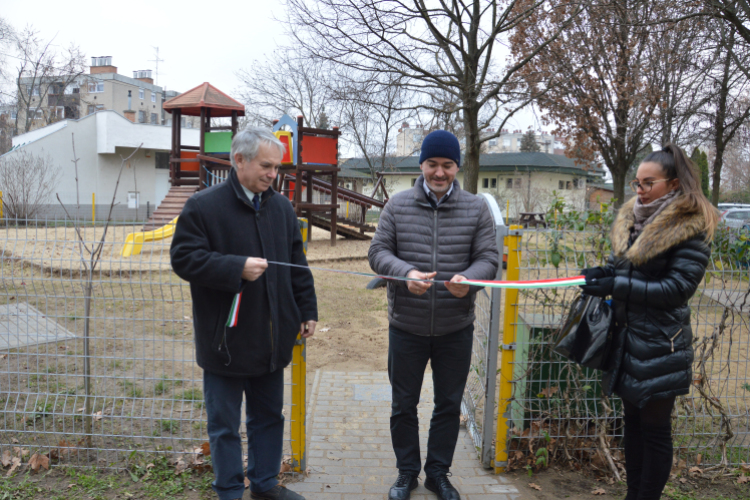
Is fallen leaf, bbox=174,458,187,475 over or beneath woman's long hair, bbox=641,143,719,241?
beneath

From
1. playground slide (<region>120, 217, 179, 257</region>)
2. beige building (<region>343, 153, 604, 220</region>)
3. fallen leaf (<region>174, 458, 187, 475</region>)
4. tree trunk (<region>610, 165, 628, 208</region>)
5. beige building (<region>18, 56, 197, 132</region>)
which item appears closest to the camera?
fallen leaf (<region>174, 458, 187, 475</region>)

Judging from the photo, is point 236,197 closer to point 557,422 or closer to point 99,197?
point 557,422

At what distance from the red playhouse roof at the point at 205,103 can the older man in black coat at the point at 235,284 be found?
15.5 m

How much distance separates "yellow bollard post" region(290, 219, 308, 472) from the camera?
10.1ft

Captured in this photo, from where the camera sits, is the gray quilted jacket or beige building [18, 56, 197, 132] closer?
the gray quilted jacket

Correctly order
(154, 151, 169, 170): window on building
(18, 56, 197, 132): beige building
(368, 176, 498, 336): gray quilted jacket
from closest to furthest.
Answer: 1. (368, 176, 498, 336): gray quilted jacket
2. (154, 151, 169, 170): window on building
3. (18, 56, 197, 132): beige building

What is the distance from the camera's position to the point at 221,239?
8.48ft

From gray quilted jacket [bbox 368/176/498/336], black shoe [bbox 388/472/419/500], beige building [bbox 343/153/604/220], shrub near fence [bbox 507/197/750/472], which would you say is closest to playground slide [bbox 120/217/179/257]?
gray quilted jacket [bbox 368/176/498/336]

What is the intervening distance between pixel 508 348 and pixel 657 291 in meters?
1.05

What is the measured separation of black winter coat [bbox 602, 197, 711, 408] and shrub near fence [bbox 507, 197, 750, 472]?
2.36 ft

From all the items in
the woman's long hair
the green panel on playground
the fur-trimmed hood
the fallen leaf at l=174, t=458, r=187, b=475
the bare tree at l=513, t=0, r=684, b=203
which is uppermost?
the bare tree at l=513, t=0, r=684, b=203

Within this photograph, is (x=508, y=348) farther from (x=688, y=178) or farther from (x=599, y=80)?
(x=599, y=80)

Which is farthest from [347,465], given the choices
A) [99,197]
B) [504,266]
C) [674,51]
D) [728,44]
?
[99,197]

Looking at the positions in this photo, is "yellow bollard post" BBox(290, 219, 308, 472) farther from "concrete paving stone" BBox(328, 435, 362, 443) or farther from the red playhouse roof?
the red playhouse roof
